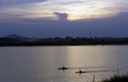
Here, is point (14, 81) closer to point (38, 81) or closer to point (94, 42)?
point (38, 81)

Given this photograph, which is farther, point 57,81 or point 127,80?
point 57,81

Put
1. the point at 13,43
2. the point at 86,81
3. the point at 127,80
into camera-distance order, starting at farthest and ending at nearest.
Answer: the point at 13,43 → the point at 86,81 → the point at 127,80

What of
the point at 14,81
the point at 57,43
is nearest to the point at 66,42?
the point at 57,43

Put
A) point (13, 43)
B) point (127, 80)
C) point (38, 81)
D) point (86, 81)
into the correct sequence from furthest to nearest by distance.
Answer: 1. point (13, 43)
2. point (38, 81)
3. point (86, 81)
4. point (127, 80)

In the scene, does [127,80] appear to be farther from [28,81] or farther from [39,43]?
[39,43]

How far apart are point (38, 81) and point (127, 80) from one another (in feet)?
63.1

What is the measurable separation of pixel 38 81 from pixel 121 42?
5541 inches

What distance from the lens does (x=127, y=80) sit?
1139 centimetres

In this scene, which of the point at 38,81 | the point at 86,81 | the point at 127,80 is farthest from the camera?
the point at 38,81

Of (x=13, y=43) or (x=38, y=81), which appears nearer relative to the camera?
(x=38, y=81)

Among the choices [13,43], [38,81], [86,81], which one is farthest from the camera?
[13,43]

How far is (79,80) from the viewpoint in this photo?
29062mm

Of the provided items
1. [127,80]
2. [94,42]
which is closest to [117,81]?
[127,80]

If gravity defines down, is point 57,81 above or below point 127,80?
below
